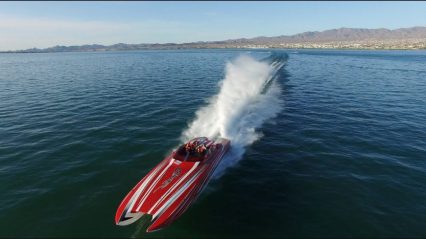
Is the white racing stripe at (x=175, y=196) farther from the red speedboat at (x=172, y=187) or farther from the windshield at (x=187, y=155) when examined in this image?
the windshield at (x=187, y=155)

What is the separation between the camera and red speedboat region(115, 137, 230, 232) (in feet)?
43.2

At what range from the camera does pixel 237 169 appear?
18.7 metres

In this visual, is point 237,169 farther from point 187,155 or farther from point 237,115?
point 237,115

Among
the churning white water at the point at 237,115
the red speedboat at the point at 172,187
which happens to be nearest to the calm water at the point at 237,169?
the red speedboat at the point at 172,187

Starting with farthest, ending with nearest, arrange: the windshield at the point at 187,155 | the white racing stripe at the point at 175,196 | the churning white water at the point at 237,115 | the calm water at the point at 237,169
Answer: the churning white water at the point at 237,115
the windshield at the point at 187,155
the calm water at the point at 237,169
the white racing stripe at the point at 175,196

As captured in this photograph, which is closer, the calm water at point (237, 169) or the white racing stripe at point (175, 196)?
the white racing stripe at point (175, 196)

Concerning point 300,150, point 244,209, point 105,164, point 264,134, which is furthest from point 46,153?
point 300,150

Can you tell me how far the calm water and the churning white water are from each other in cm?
92

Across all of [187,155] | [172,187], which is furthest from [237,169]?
[172,187]

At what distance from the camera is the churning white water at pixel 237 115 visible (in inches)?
917

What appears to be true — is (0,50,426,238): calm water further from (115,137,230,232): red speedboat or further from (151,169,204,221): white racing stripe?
(151,169,204,221): white racing stripe

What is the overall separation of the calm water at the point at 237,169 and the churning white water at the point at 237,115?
0.92 metres

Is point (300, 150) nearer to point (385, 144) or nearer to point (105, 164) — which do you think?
point (385, 144)

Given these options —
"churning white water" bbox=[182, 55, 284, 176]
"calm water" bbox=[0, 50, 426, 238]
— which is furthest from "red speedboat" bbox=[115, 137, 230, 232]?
"churning white water" bbox=[182, 55, 284, 176]
